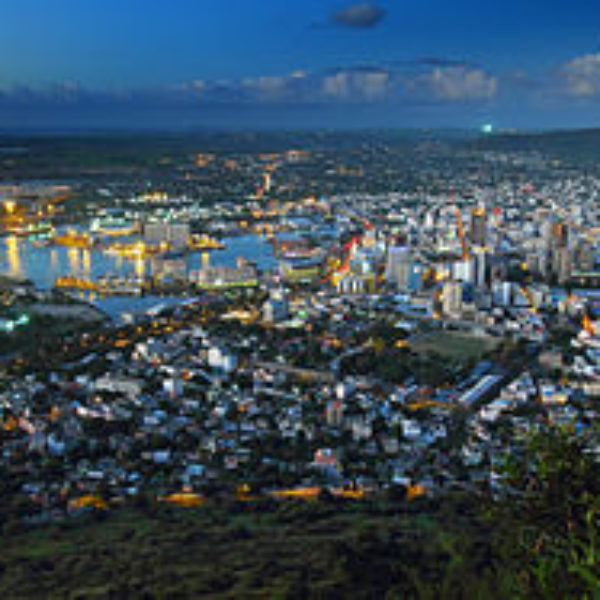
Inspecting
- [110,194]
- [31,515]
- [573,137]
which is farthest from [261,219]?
[573,137]

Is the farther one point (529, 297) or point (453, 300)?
point (529, 297)

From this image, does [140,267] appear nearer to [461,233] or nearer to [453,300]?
[453,300]

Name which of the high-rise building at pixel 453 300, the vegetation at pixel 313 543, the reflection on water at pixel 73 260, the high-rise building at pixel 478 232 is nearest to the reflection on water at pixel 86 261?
the reflection on water at pixel 73 260

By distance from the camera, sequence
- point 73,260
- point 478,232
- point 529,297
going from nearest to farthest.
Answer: point 529,297
point 73,260
point 478,232

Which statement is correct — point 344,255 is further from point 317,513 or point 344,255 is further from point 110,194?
point 110,194

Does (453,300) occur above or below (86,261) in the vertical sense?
above

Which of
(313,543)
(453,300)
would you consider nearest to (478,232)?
(453,300)

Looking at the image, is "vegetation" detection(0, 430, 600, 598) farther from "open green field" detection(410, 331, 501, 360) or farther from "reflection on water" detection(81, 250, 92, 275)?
"reflection on water" detection(81, 250, 92, 275)
